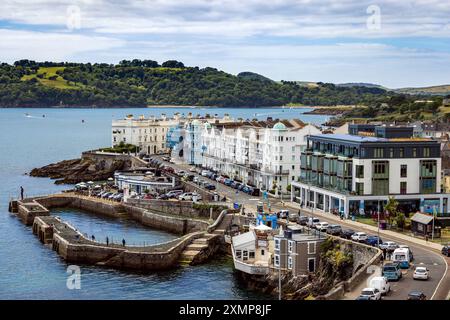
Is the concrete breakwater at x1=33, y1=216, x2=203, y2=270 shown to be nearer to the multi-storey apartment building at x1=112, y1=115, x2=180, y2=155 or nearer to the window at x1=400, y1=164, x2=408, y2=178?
the window at x1=400, y1=164, x2=408, y2=178

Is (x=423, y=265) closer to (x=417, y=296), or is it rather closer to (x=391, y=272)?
(x=391, y=272)

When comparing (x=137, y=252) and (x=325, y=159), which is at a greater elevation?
(x=325, y=159)

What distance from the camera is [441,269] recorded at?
1052 inches

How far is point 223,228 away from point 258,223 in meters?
3.61

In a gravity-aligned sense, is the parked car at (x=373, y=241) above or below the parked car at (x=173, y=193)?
Result: above

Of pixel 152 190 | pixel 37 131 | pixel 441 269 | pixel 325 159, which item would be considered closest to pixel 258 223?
pixel 325 159

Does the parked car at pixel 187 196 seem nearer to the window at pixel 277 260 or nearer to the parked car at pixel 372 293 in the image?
the window at pixel 277 260

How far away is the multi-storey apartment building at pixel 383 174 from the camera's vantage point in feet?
136

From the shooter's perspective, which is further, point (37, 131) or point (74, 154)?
point (37, 131)

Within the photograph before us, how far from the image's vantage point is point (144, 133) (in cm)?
8188

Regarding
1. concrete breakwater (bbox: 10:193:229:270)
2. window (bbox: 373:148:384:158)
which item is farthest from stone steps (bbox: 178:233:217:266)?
window (bbox: 373:148:384:158)

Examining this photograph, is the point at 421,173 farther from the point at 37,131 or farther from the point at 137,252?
the point at 37,131

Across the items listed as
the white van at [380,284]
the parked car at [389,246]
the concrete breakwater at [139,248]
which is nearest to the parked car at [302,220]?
the concrete breakwater at [139,248]

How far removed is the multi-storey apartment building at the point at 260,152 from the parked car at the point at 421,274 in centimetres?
2576
